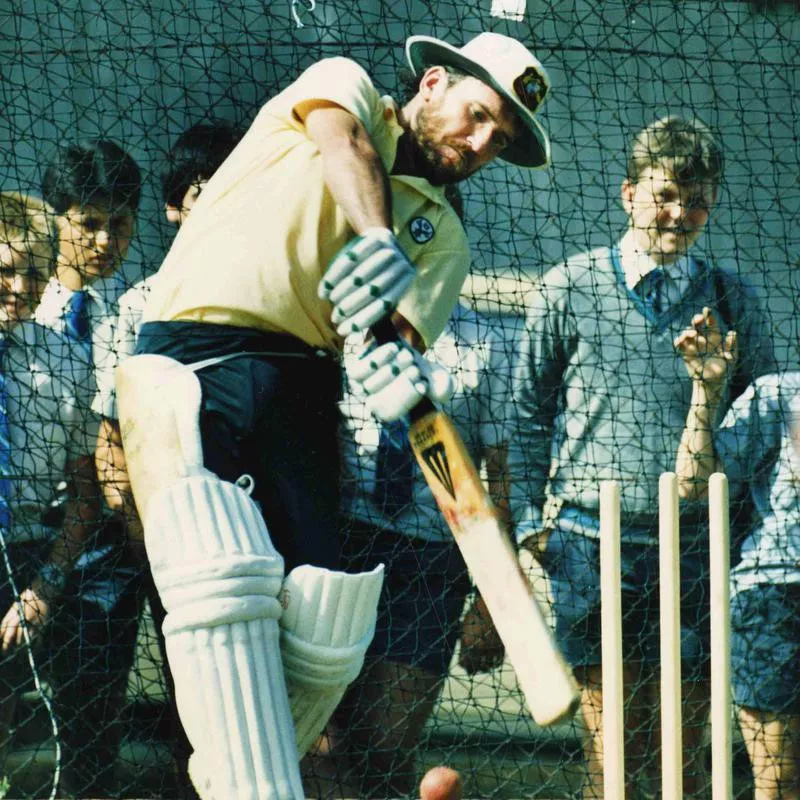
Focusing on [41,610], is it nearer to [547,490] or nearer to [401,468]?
[401,468]

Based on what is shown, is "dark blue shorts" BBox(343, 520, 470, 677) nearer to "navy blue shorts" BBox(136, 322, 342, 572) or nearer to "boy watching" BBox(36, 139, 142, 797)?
"boy watching" BBox(36, 139, 142, 797)

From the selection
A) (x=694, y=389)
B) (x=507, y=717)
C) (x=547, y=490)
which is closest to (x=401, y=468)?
(x=547, y=490)

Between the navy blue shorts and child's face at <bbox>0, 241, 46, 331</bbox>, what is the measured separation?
35.8 inches

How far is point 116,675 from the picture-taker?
348 cm

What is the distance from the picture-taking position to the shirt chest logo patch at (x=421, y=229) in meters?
2.74

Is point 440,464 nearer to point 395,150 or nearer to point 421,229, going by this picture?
point 421,229

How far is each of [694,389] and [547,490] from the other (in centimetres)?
39

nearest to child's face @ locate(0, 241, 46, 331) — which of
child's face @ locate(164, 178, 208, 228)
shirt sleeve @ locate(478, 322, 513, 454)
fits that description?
child's face @ locate(164, 178, 208, 228)

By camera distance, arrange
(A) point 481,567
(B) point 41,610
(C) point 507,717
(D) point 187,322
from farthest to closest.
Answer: (C) point 507,717 → (B) point 41,610 → (D) point 187,322 → (A) point 481,567

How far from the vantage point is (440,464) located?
247 cm

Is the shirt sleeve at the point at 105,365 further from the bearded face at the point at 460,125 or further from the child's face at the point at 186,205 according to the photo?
the bearded face at the point at 460,125

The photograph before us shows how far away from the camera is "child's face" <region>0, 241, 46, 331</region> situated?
11.4 ft

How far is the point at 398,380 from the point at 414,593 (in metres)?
1.19

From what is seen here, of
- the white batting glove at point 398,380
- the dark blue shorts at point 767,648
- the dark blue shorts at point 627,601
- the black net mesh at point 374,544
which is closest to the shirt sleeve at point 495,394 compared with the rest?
the black net mesh at point 374,544
